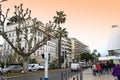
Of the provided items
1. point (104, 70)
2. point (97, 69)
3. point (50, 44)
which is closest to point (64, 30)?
point (104, 70)

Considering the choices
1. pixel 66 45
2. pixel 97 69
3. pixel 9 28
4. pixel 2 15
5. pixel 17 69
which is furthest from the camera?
pixel 66 45

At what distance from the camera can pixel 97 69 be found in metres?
41.0

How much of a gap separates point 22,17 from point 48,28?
5586mm

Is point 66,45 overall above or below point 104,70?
above

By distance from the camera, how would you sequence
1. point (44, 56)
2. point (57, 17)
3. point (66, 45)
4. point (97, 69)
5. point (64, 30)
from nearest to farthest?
point (44, 56) → point (97, 69) → point (57, 17) → point (64, 30) → point (66, 45)

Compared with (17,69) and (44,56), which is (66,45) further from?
(44,56)

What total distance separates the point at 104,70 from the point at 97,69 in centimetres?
1348

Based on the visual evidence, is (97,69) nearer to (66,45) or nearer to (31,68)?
(31,68)

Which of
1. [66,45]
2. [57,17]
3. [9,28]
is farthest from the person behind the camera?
[66,45]

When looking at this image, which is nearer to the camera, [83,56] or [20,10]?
[20,10]

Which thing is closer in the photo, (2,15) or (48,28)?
(2,15)

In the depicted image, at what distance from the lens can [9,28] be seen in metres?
131

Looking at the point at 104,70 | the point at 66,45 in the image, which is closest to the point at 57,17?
the point at 104,70

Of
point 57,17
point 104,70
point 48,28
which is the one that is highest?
point 57,17
